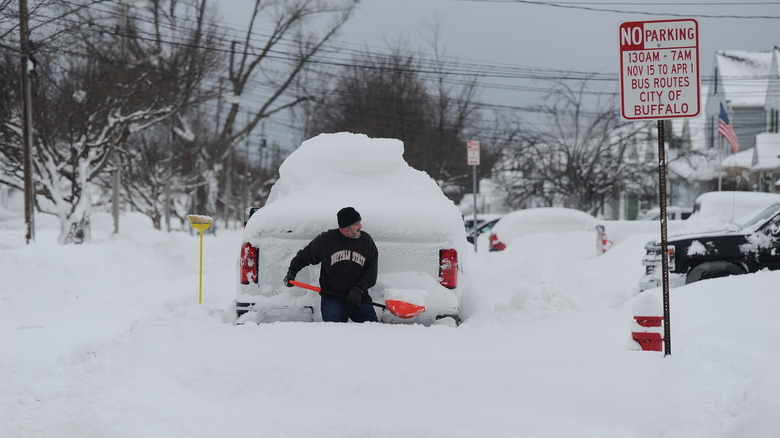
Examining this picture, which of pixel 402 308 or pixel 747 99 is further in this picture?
pixel 747 99

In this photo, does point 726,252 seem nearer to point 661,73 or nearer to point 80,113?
point 661,73

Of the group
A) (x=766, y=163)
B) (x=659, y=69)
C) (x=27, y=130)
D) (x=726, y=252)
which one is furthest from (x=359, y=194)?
(x=766, y=163)

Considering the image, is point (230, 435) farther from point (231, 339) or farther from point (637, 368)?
point (637, 368)

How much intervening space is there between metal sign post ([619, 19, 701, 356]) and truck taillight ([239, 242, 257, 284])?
3.25 metres

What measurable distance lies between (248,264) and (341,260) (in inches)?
33.4

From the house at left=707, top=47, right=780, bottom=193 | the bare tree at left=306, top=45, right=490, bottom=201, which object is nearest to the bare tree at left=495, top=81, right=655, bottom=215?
the bare tree at left=306, top=45, right=490, bottom=201

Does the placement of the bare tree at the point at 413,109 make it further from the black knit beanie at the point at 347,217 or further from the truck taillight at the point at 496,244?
the black knit beanie at the point at 347,217

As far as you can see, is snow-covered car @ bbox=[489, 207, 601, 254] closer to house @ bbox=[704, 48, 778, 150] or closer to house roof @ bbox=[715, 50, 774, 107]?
house @ bbox=[704, 48, 778, 150]

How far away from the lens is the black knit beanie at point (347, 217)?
265 inches

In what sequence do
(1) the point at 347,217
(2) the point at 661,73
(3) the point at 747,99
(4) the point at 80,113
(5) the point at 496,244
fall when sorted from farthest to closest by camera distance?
(3) the point at 747,99 < (5) the point at 496,244 < (4) the point at 80,113 < (1) the point at 347,217 < (2) the point at 661,73

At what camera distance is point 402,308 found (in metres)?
6.84

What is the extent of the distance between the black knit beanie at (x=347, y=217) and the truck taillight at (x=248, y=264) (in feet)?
2.80

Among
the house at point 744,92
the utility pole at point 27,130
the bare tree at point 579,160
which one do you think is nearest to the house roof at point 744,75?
the house at point 744,92

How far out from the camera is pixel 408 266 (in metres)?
7.07
